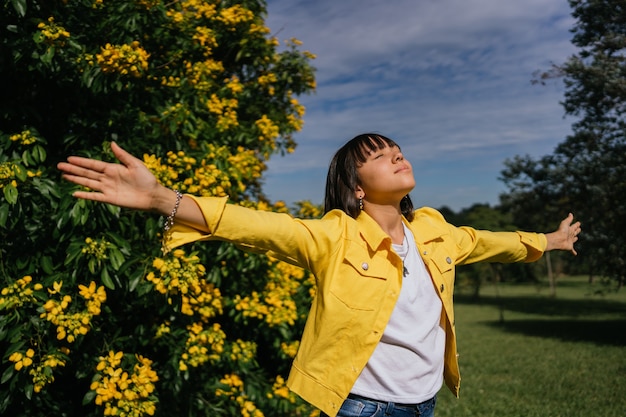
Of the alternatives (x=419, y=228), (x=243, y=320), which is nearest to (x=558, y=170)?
(x=243, y=320)

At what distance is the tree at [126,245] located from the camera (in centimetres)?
313

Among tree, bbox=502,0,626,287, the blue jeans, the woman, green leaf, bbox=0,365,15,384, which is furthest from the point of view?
tree, bbox=502,0,626,287

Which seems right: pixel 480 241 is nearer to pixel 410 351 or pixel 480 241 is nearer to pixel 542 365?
pixel 410 351

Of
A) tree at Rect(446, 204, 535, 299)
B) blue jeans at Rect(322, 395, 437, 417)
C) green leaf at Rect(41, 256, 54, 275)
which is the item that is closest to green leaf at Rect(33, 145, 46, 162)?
green leaf at Rect(41, 256, 54, 275)

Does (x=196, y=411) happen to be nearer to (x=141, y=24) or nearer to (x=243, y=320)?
(x=243, y=320)

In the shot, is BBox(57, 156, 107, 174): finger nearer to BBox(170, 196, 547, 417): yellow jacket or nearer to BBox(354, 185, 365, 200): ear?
BBox(170, 196, 547, 417): yellow jacket

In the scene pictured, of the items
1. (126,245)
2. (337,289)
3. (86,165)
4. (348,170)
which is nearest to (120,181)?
(86,165)

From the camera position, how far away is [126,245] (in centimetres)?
328

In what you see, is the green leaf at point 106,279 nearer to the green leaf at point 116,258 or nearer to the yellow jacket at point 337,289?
the green leaf at point 116,258

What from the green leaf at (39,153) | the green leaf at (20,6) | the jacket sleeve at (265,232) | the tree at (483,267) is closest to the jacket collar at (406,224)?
the jacket sleeve at (265,232)

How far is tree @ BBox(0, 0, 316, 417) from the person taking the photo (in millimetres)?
3135

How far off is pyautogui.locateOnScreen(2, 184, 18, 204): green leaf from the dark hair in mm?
1675

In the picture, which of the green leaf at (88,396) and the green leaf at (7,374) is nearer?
the green leaf at (7,374)

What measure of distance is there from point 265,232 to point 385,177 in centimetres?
60
